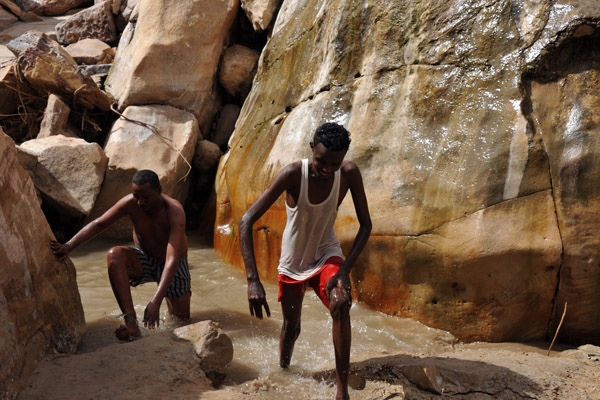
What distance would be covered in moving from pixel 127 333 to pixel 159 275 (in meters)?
0.80

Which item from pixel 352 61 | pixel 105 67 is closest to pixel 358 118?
pixel 352 61

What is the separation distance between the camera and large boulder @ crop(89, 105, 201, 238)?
279 inches

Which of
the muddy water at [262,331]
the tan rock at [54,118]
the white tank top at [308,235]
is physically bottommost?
the muddy water at [262,331]

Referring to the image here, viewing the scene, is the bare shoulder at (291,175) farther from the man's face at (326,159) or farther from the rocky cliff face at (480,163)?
the rocky cliff face at (480,163)

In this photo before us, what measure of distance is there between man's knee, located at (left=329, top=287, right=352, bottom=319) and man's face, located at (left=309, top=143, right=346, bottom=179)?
0.62m

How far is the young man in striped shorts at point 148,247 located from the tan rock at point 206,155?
11.2 feet

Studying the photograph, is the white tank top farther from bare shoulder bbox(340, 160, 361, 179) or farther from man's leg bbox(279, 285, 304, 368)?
man's leg bbox(279, 285, 304, 368)

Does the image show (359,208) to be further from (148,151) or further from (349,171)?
(148,151)

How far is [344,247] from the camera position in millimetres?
4836

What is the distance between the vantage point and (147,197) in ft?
13.6

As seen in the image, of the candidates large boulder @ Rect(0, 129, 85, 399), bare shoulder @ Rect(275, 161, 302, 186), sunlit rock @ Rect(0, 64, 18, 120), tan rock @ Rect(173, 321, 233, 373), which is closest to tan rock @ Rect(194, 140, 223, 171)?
sunlit rock @ Rect(0, 64, 18, 120)

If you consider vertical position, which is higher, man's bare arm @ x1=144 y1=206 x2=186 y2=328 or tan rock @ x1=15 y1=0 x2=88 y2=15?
tan rock @ x1=15 y1=0 x2=88 y2=15

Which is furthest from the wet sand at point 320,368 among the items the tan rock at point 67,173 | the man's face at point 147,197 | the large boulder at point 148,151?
the large boulder at point 148,151

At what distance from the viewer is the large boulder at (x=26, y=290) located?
9.60ft
